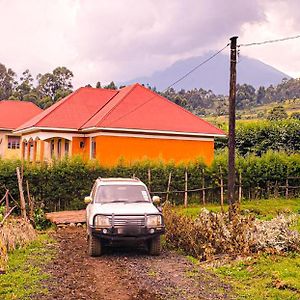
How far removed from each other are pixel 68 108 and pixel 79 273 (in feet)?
70.6

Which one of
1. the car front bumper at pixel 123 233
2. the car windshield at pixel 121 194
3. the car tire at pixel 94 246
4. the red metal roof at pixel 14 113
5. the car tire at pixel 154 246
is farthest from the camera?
the red metal roof at pixel 14 113

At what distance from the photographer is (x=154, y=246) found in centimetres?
1195

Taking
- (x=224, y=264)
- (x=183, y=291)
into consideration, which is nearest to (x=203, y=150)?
(x=224, y=264)

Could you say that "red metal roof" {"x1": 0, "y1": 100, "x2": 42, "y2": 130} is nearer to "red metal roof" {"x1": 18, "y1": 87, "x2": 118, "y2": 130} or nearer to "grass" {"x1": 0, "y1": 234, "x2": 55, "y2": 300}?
"red metal roof" {"x1": 18, "y1": 87, "x2": 118, "y2": 130}

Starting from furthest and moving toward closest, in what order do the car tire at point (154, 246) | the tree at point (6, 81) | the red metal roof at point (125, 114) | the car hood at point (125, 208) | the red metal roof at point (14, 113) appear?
the tree at point (6, 81) < the red metal roof at point (14, 113) < the red metal roof at point (125, 114) < the car tire at point (154, 246) < the car hood at point (125, 208)

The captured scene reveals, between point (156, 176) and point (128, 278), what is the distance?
13686 millimetres

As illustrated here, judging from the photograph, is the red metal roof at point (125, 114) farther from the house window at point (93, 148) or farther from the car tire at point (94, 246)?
the car tire at point (94, 246)

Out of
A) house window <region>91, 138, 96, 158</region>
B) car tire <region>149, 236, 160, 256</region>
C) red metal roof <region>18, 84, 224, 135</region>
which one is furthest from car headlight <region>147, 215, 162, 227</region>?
house window <region>91, 138, 96, 158</region>

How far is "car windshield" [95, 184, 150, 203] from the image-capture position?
12938mm

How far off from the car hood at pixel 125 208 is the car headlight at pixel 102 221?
16 centimetres

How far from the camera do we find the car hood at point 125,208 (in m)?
11.8

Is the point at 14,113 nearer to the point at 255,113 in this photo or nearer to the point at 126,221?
the point at 255,113

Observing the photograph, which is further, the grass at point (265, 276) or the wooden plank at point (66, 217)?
the wooden plank at point (66, 217)

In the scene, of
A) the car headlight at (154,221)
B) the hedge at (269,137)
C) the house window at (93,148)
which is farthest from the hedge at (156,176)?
the car headlight at (154,221)
